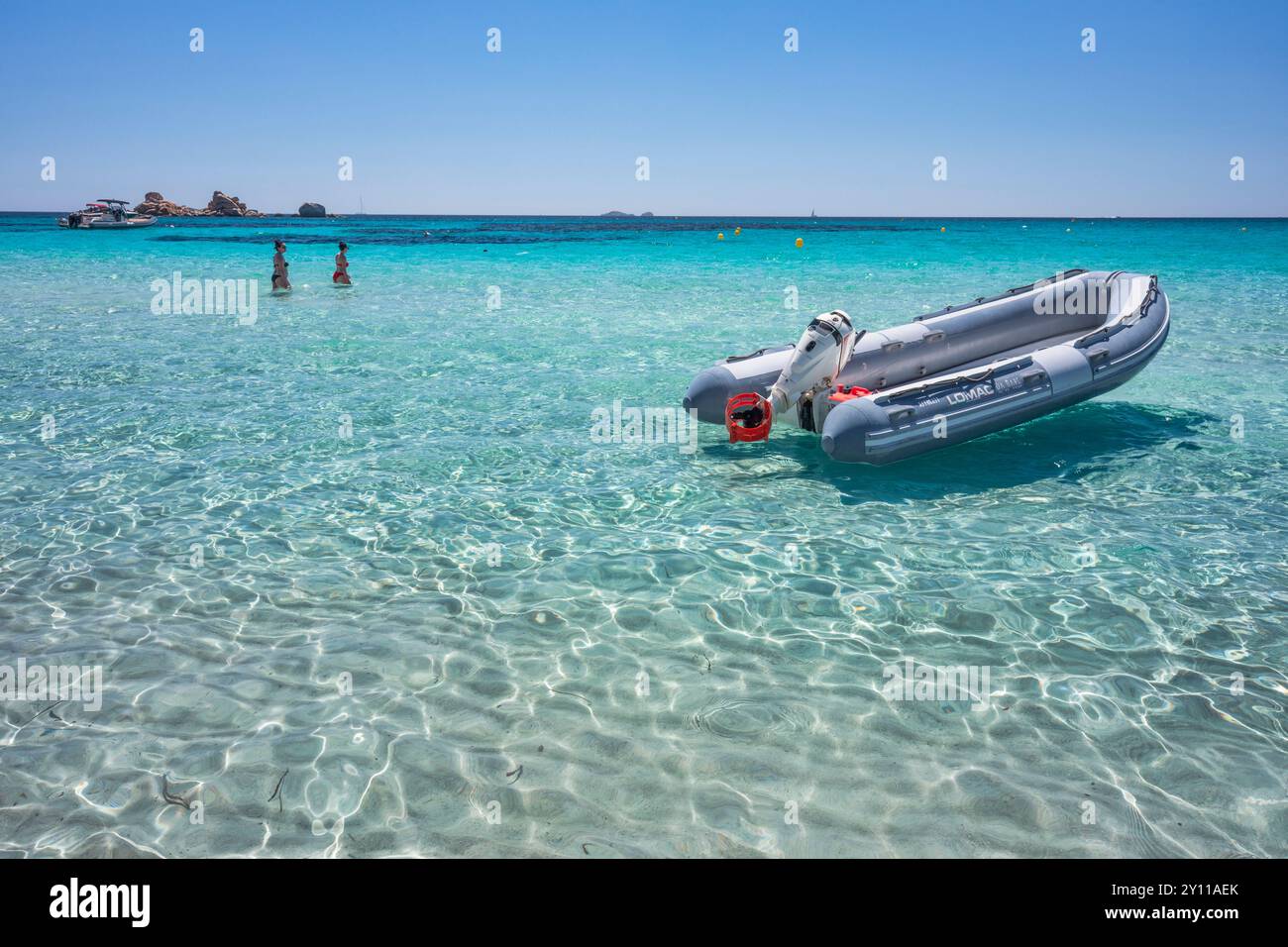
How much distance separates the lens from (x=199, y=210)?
12269 cm

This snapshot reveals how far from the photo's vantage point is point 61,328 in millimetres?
15266

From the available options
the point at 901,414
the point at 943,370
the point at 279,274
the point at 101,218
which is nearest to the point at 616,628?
the point at 901,414

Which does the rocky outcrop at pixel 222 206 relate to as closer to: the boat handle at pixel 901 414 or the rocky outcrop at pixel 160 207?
the rocky outcrop at pixel 160 207

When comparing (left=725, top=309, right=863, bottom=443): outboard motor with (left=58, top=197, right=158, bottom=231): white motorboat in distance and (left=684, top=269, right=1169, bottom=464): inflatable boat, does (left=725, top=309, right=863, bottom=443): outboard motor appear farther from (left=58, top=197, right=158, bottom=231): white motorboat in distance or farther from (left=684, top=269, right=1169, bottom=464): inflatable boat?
(left=58, top=197, right=158, bottom=231): white motorboat in distance

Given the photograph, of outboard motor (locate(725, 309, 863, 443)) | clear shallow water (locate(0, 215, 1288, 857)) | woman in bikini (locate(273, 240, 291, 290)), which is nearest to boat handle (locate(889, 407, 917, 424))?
clear shallow water (locate(0, 215, 1288, 857))

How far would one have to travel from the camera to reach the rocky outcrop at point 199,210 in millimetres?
112938

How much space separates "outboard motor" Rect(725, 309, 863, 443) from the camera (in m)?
8.01

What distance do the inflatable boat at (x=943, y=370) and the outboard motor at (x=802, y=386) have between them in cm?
1

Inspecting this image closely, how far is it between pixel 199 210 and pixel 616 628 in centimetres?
14169

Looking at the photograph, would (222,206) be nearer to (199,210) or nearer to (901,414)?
(199,210)

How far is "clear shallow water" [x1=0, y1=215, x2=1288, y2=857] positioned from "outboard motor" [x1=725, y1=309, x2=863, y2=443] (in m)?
0.34

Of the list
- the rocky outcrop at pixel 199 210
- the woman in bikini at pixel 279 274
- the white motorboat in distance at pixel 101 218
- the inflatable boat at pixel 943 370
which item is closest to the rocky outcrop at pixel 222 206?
the rocky outcrop at pixel 199 210
